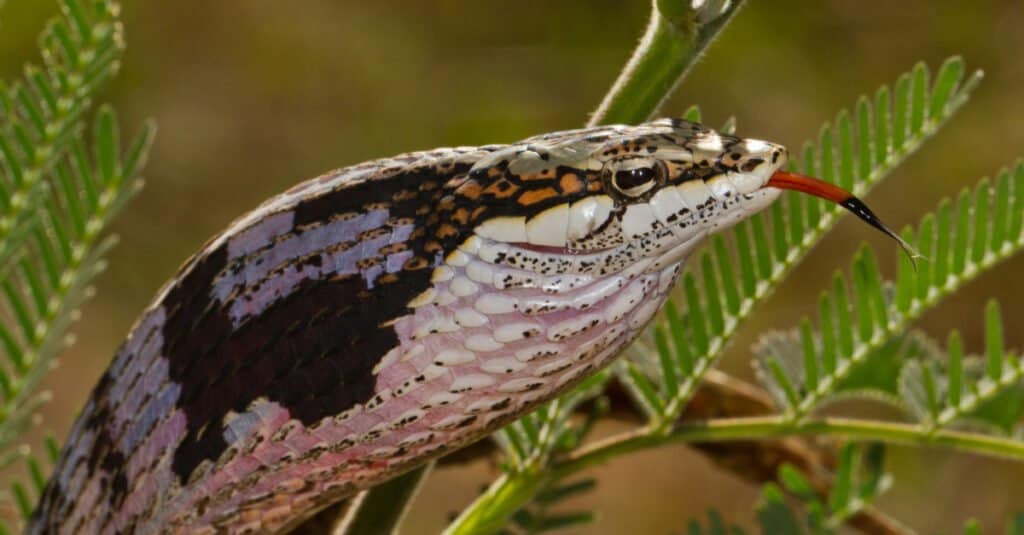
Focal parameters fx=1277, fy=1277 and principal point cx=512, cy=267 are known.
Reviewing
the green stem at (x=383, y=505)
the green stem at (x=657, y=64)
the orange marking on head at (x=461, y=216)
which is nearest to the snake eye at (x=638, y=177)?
the orange marking on head at (x=461, y=216)

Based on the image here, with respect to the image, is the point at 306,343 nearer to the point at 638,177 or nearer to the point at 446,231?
the point at 446,231

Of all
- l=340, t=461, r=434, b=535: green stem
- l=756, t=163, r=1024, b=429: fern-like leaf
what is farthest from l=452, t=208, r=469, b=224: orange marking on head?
l=756, t=163, r=1024, b=429: fern-like leaf

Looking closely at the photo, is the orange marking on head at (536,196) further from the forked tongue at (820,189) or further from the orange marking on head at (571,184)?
the forked tongue at (820,189)

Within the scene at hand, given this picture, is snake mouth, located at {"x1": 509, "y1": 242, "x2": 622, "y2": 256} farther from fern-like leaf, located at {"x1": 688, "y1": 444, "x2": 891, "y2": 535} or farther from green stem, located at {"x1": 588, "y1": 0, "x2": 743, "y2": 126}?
fern-like leaf, located at {"x1": 688, "y1": 444, "x2": 891, "y2": 535}

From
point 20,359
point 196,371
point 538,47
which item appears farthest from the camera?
point 538,47

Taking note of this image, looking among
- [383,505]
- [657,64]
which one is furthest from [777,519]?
[657,64]

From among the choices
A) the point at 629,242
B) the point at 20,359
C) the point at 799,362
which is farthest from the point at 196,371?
the point at 799,362

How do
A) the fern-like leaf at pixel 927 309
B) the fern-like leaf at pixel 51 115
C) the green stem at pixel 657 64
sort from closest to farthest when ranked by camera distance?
the green stem at pixel 657 64
the fern-like leaf at pixel 927 309
the fern-like leaf at pixel 51 115

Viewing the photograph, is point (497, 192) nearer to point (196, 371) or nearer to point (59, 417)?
point (196, 371)
